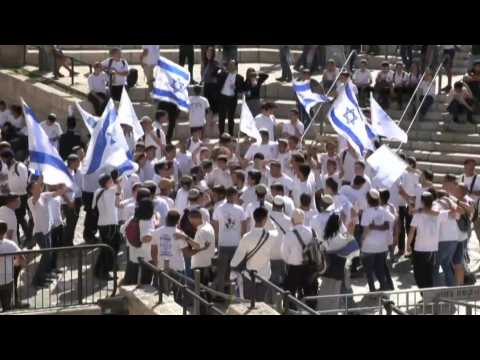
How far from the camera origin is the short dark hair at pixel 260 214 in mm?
14891

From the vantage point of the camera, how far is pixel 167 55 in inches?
1149

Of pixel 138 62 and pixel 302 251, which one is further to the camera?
pixel 138 62

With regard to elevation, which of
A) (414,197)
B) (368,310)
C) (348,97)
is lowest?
(368,310)

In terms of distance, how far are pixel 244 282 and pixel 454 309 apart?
264 centimetres

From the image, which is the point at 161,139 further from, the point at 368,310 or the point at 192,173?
the point at 368,310

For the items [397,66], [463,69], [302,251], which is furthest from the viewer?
[463,69]

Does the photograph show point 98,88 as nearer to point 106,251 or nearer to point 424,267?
point 106,251

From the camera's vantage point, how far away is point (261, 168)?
1877 centimetres

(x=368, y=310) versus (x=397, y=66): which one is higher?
(x=397, y=66)

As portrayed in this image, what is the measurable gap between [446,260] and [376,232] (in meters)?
1.11

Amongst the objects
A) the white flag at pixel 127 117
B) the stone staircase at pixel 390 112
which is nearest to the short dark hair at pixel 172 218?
the white flag at pixel 127 117

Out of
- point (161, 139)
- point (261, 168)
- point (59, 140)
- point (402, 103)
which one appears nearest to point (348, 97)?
point (261, 168)

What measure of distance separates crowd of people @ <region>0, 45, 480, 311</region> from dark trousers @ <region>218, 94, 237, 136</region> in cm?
295

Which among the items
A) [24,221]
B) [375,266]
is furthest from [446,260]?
[24,221]
